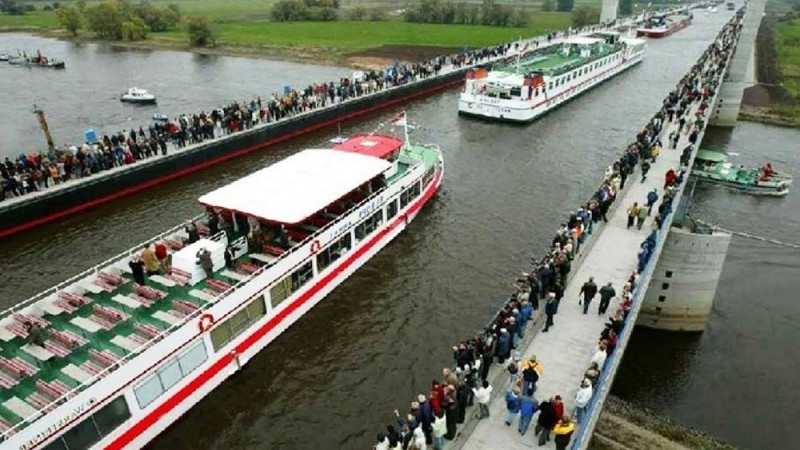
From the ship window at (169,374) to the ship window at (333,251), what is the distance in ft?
20.1

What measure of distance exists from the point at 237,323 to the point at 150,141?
2086cm

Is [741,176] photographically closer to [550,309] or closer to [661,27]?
[550,309]

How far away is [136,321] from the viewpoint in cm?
1783

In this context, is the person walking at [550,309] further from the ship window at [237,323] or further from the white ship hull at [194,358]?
the ship window at [237,323]

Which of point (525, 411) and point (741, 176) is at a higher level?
point (525, 411)

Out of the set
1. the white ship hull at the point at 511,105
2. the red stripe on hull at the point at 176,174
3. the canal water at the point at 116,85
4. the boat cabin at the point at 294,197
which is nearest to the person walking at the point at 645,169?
the boat cabin at the point at 294,197

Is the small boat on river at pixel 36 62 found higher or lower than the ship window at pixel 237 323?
higher

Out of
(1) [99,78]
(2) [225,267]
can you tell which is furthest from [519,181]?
(1) [99,78]

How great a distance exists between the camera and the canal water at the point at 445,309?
18.6m

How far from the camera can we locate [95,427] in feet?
49.5

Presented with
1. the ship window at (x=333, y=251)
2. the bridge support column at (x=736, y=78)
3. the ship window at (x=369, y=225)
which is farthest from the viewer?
the bridge support column at (x=736, y=78)

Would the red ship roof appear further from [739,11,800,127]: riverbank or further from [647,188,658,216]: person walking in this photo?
[739,11,800,127]: riverbank

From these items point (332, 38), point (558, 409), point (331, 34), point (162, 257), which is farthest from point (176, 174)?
point (331, 34)

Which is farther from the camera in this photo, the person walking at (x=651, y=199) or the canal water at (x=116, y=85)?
the canal water at (x=116, y=85)
